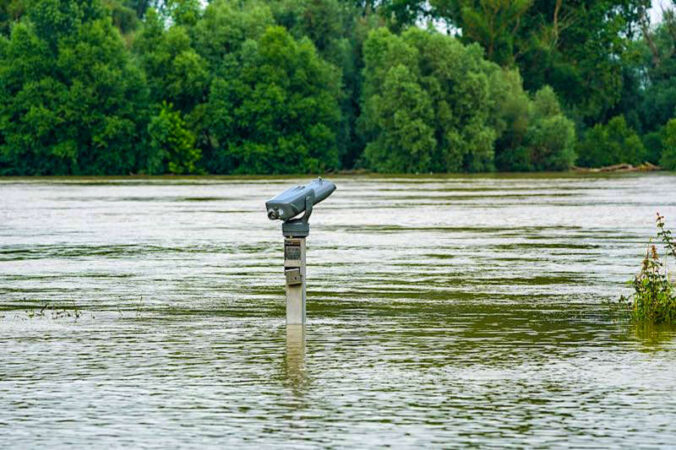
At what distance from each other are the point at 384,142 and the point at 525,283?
7943 cm

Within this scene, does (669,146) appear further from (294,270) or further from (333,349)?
(333,349)

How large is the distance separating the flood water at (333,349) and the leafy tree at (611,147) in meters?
79.8

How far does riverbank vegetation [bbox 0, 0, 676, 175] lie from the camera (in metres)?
96.2

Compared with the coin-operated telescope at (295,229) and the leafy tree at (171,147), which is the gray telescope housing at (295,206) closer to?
the coin-operated telescope at (295,229)

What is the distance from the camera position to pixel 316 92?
104 m

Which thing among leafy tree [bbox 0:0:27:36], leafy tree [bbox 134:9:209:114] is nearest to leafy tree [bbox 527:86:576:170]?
leafy tree [bbox 134:9:209:114]

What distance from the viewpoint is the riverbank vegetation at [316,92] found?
9625 centimetres

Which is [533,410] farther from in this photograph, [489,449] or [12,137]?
[12,137]

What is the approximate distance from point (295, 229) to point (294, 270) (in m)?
0.40

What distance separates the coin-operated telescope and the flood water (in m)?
0.25

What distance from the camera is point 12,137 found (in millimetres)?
99062

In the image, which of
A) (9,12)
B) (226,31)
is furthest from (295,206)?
(9,12)

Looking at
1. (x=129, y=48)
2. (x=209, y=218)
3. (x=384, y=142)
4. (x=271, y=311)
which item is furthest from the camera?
(x=129, y=48)

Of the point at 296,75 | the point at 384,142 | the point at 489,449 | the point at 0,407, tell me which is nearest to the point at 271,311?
the point at 0,407
